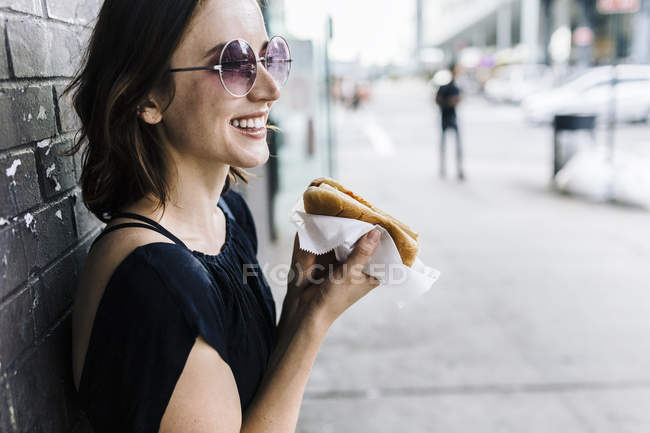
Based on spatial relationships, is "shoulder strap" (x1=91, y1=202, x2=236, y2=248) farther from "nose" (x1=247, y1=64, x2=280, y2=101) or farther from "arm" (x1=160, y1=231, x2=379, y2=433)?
"nose" (x1=247, y1=64, x2=280, y2=101)

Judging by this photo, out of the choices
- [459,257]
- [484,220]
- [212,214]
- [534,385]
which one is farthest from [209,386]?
[484,220]

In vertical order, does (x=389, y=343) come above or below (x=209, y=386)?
below

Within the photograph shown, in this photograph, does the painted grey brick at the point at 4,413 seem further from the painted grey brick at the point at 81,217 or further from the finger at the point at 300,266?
the finger at the point at 300,266

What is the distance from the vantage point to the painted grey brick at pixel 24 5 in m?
1.28

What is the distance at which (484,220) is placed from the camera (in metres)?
7.84

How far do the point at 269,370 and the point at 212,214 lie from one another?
0.48m

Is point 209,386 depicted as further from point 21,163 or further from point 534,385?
point 534,385

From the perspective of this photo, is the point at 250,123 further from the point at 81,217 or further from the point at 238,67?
the point at 81,217

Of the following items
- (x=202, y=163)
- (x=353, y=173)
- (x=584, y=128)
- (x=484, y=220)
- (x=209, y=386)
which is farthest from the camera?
(x=353, y=173)

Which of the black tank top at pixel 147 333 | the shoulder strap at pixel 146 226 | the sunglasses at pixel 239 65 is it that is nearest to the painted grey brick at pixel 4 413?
the black tank top at pixel 147 333

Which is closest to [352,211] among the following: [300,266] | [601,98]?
[300,266]

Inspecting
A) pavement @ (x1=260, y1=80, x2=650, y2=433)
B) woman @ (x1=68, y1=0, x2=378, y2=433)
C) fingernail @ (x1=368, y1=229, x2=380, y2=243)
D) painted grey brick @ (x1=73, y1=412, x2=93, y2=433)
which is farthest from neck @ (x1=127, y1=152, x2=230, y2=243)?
pavement @ (x1=260, y1=80, x2=650, y2=433)

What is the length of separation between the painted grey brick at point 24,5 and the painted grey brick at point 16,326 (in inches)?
24.6

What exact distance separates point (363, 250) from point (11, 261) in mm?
847
